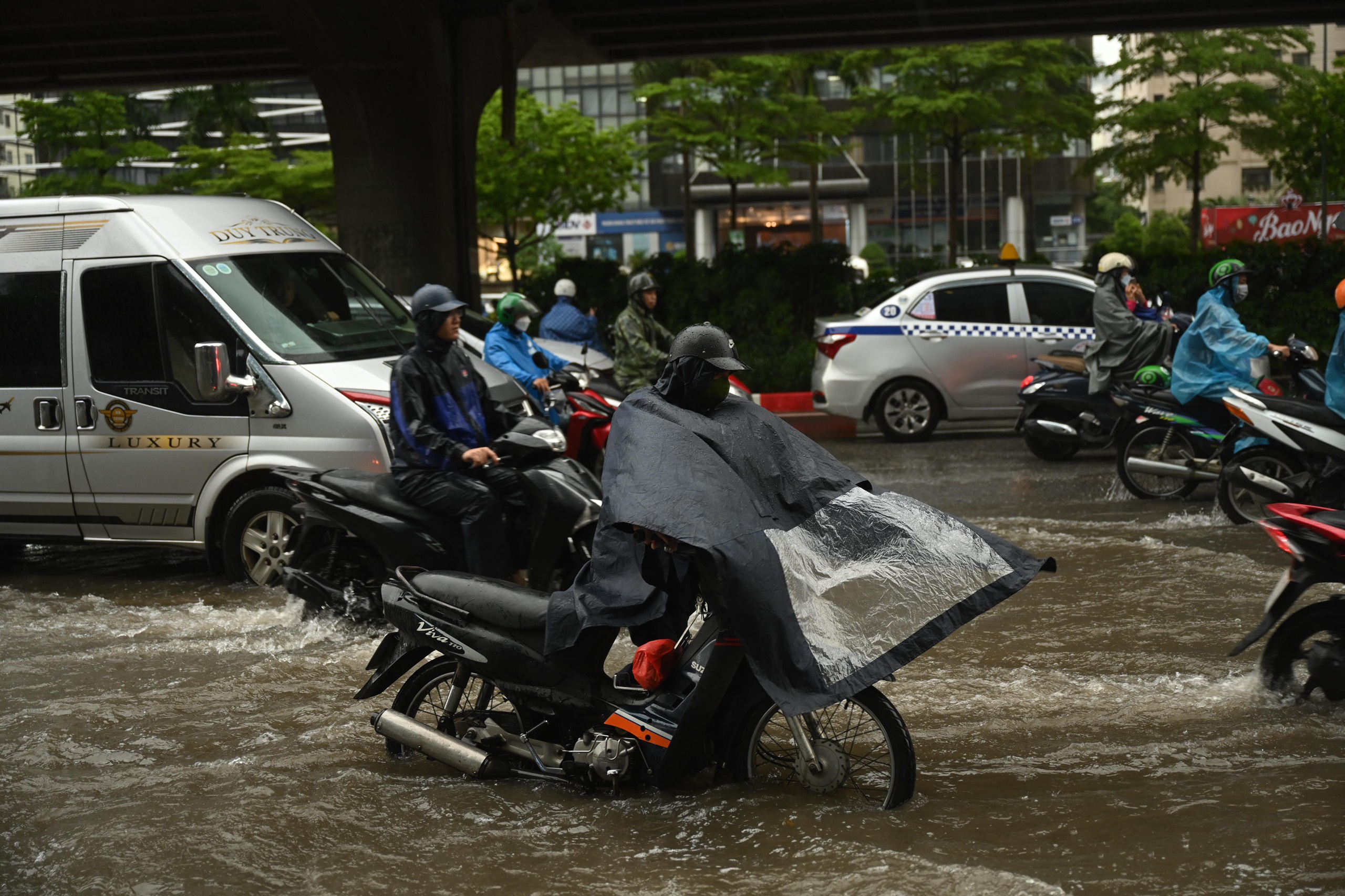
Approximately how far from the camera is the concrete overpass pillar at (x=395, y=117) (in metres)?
15.3

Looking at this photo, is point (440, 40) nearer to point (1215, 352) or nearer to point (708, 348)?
point (1215, 352)

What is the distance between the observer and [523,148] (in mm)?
38000

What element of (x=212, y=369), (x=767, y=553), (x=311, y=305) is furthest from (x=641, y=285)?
(x=767, y=553)

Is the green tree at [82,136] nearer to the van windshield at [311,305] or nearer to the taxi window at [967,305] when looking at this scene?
the taxi window at [967,305]

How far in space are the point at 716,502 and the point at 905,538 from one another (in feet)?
1.91

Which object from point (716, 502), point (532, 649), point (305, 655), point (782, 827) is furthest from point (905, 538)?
point (305, 655)

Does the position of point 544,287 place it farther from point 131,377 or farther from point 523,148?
point 523,148

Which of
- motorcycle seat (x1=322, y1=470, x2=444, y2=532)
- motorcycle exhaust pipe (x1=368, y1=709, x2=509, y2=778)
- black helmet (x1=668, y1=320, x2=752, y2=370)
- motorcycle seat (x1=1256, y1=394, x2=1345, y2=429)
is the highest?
black helmet (x1=668, y1=320, x2=752, y2=370)

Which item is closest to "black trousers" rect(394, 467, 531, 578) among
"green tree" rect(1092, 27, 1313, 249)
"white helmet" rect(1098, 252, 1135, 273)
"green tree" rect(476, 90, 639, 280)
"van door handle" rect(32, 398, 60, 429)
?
"van door handle" rect(32, 398, 60, 429)

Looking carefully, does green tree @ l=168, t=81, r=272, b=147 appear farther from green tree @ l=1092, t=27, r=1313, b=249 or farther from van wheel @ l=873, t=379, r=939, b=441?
van wheel @ l=873, t=379, r=939, b=441

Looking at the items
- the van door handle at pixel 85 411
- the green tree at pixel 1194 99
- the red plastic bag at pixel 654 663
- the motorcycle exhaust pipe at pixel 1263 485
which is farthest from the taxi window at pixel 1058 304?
the green tree at pixel 1194 99

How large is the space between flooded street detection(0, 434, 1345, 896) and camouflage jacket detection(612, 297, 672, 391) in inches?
183

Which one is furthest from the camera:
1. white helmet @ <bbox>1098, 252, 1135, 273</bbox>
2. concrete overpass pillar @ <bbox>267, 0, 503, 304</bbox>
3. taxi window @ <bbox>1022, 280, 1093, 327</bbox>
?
concrete overpass pillar @ <bbox>267, 0, 503, 304</bbox>

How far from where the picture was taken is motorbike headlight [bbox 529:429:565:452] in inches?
265
